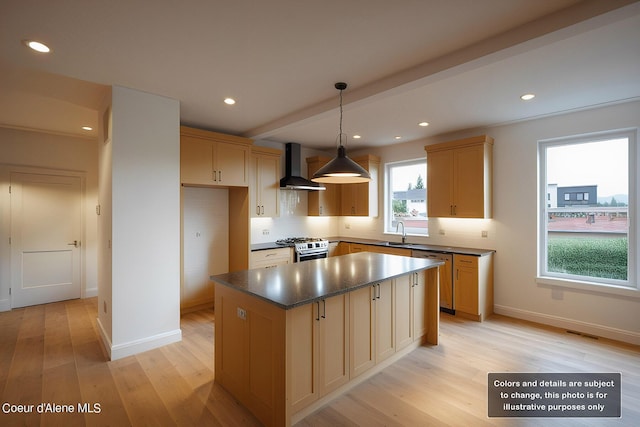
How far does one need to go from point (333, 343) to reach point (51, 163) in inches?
210

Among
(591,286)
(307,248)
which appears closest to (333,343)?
(307,248)

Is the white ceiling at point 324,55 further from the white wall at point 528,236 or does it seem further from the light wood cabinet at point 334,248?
the light wood cabinet at point 334,248

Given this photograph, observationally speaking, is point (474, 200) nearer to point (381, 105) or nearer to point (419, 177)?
point (419, 177)

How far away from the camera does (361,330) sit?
102 inches

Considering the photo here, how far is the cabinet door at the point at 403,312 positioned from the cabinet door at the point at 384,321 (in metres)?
0.08

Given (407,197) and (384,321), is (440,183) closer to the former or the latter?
(407,197)

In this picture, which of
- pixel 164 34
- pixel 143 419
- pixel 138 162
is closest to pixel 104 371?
pixel 143 419

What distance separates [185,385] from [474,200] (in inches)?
163

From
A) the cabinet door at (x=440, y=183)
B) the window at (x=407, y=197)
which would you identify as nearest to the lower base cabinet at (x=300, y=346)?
the cabinet door at (x=440, y=183)

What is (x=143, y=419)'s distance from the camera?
7.11ft

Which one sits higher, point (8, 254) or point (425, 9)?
point (425, 9)

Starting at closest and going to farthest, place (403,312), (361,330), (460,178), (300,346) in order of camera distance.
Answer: (300,346) < (361,330) < (403,312) < (460,178)

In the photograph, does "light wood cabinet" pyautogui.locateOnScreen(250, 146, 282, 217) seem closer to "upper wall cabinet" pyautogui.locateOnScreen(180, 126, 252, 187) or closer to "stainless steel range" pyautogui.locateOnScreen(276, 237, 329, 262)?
"upper wall cabinet" pyautogui.locateOnScreen(180, 126, 252, 187)

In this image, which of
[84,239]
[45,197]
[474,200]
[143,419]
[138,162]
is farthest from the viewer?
[84,239]
